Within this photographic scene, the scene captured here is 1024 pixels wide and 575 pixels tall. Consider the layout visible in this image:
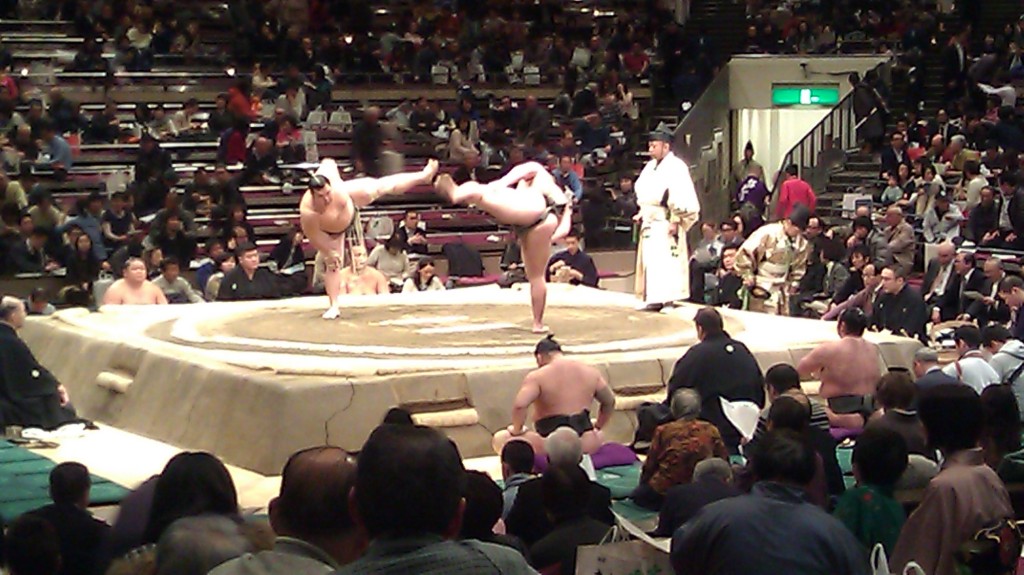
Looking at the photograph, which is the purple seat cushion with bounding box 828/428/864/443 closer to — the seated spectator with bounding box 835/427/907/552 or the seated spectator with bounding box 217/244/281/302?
the seated spectator with bounding box 835/427/907/552

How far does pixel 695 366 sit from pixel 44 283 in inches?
219

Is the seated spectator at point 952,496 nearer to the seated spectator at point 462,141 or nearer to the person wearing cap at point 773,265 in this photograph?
the person wearing cap at point 773,265

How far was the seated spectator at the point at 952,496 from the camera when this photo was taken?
3.43 metres

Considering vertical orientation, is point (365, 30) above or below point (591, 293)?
above

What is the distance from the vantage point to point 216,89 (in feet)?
47.3

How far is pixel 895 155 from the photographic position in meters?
13.2

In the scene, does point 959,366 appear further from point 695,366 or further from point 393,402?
point 393,402

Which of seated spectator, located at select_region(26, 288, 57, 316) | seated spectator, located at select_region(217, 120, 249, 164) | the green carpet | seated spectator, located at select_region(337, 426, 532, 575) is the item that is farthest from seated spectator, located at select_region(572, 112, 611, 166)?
seated spectator, located at select_region(337, 426, 532, 575)

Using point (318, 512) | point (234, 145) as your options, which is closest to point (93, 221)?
point (234, 145)

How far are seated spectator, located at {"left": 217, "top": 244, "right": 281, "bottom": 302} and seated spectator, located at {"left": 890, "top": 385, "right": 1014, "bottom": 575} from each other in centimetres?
699

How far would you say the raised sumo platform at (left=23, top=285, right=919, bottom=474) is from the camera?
6.80 metres

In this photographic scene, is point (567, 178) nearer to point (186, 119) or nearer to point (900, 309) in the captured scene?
point (186, 119)

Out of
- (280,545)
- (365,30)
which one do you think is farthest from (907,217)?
(280,545)

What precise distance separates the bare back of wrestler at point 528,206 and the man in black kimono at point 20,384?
6.48ft
